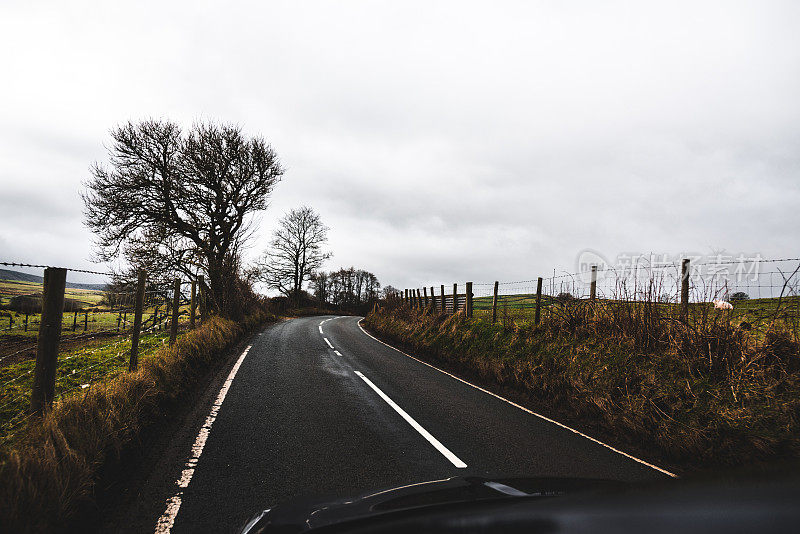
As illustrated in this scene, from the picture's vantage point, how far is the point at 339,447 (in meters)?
4.54

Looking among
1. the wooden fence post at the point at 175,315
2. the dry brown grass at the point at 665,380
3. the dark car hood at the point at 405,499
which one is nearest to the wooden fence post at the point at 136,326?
the wooden fence post at the point at 175,315

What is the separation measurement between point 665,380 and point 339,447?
5.24 meters

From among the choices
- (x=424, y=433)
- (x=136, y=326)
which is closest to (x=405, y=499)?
(x=424, y=433)

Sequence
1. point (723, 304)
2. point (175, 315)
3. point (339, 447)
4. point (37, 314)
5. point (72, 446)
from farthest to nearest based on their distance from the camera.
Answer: point (37, 314), point (175, 315), point (723, 304), point (339, 447), point (72, 446)

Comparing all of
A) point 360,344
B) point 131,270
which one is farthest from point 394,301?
point 131,270

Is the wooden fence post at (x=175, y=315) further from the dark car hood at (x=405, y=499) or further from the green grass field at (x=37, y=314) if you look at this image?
the dark car hood at (x=405, y=499)

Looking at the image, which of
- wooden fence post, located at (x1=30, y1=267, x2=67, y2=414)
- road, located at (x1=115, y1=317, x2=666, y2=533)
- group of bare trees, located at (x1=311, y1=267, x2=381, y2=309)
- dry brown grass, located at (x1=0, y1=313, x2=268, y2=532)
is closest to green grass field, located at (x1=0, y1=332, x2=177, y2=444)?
dry brown grass, located at (x1=0, y1=313, x2=268, y2=532)

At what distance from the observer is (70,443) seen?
3475 mm

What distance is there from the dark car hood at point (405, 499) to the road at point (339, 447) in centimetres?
21

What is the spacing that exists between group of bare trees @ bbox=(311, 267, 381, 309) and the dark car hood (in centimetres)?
5059

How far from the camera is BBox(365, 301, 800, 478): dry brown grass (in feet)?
15.7

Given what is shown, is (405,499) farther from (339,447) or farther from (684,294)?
(684,294)

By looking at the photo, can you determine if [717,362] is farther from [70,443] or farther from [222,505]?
[70,443]

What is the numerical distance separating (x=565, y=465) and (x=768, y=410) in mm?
3081
